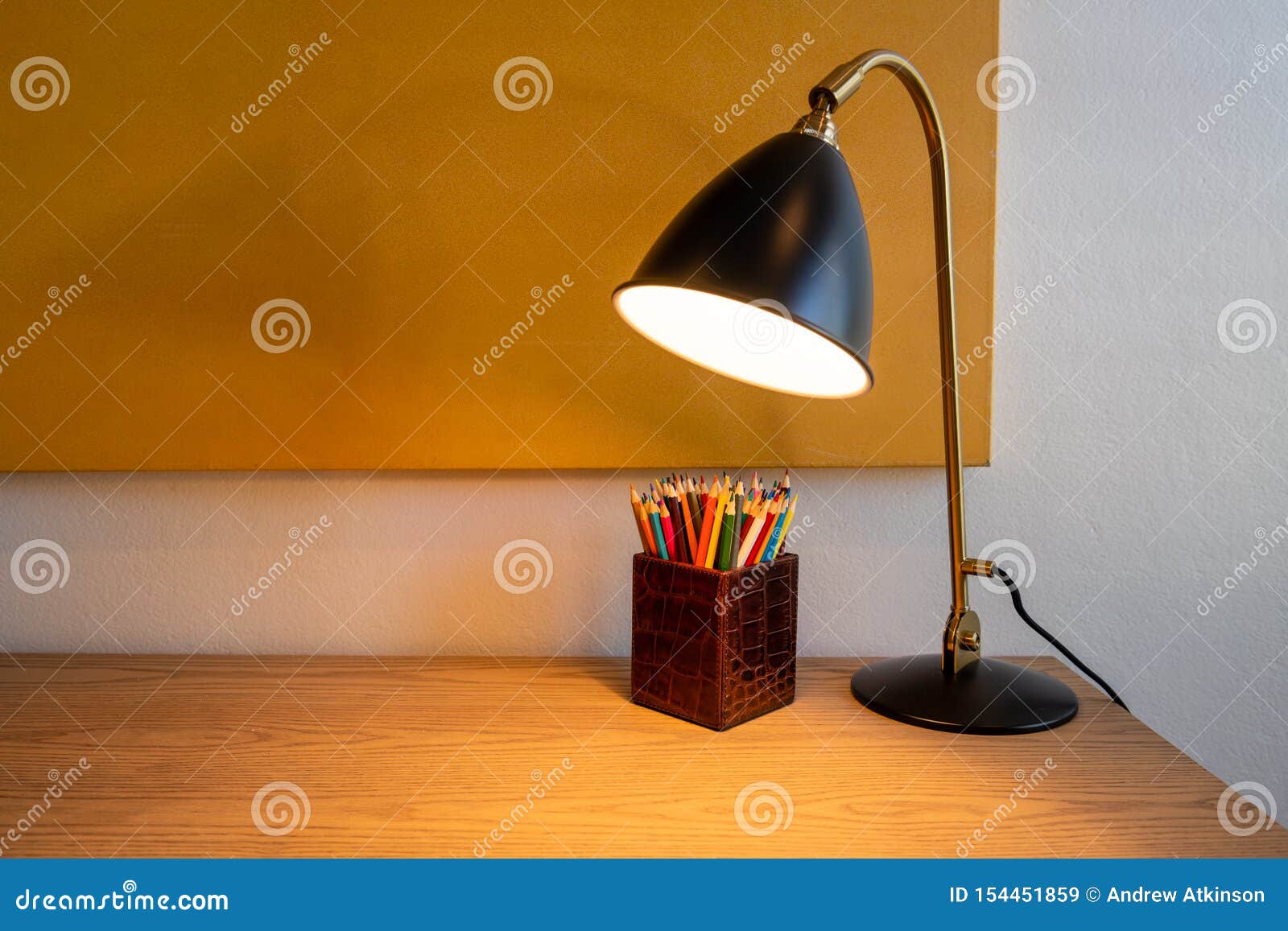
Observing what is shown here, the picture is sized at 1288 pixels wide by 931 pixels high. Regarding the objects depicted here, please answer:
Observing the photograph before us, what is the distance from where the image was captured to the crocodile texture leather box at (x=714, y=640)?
0.78m

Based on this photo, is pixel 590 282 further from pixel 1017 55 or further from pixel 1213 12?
pixel 1213 12

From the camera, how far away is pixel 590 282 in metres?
0.98

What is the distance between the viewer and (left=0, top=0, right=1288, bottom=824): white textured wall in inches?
39.5

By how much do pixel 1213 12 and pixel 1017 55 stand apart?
0.24m

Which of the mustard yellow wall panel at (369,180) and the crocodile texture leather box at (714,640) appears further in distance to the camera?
the mustard yellow wall panel at (369,180)

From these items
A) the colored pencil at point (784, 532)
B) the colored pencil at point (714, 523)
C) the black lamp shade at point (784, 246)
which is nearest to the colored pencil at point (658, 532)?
the colored pencil at point (714, 523)

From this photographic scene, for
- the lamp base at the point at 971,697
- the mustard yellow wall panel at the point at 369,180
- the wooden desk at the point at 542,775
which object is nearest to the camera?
the wooden desk at the point at 542,775

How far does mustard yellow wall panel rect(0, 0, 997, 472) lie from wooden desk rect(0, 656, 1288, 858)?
0.32 meters

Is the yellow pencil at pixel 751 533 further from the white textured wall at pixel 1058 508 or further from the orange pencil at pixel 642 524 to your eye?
the white textured wall at pixel 1058 508

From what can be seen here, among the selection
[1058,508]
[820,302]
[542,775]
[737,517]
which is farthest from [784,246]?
[1058,508]

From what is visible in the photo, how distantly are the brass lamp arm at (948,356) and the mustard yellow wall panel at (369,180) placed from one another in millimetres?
155

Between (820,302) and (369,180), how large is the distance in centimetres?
58

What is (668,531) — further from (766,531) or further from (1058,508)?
(1058,508)

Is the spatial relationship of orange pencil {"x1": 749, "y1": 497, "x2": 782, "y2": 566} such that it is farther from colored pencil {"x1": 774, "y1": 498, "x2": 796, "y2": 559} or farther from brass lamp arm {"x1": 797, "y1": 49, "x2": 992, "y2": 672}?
brass lamp arm {"x1": 797, "y1": 49, "x2": 992, "y2": 672}
